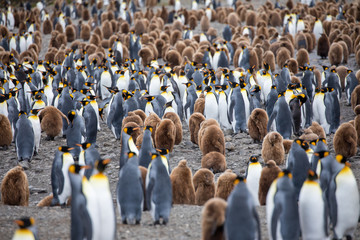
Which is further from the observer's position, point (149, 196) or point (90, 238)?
point (149, 196)

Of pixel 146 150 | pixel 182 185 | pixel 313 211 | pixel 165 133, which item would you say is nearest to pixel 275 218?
pixel 313 211

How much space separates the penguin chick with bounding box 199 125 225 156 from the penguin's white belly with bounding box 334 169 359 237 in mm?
2948

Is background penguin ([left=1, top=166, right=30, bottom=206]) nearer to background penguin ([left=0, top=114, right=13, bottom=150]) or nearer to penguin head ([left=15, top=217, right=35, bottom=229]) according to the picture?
penguin head ([left=15, top=217, right=35, bottom=229])

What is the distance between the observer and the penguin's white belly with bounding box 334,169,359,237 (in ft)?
15.1

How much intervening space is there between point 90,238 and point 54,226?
97cm

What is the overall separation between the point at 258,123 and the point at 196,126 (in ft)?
3.90

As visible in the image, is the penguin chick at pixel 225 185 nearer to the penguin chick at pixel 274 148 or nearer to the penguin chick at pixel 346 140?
the penguin chick at pixel 274 148

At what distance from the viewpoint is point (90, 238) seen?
4.05 m

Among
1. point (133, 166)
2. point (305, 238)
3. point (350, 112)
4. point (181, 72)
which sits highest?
point (181, 72)

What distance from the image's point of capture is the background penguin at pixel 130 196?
15.6 ft

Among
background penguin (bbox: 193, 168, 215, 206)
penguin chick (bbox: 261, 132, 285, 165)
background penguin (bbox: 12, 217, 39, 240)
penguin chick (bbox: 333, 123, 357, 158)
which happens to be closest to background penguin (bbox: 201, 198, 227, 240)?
background penguin (bbox: 12, 217, 39, 240)

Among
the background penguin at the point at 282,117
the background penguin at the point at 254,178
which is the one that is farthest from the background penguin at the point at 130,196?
the background penguin at the point at 282,117

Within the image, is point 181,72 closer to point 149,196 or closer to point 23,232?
point 149,196

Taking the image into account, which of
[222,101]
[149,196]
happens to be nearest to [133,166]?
[149,196]
